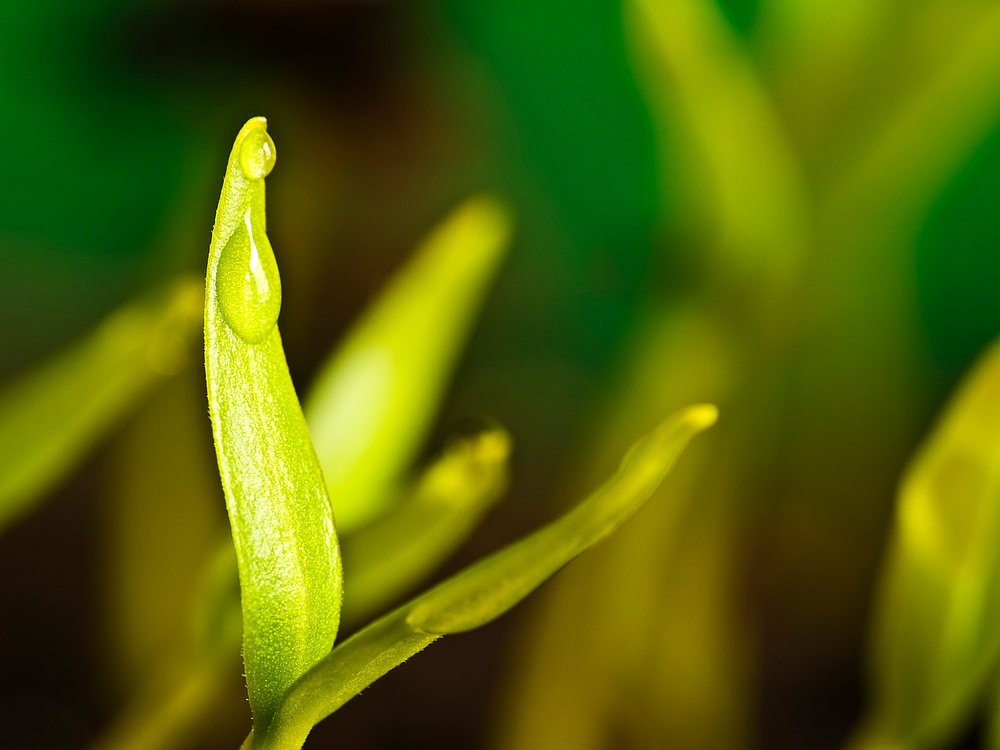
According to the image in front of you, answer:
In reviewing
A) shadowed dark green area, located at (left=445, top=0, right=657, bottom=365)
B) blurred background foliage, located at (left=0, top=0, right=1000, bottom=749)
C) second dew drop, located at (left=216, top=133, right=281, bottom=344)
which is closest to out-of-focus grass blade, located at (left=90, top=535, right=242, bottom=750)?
blurred background foliage, located at (left=0, top=0, right=1000, bottom=749)

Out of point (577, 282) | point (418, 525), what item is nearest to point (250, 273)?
point (418, 525)

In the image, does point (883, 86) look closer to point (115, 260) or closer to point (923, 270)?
point (923, 270)

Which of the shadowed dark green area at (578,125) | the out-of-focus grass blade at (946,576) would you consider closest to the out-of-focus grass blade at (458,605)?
the out-of-focus grass blade at (946,576)

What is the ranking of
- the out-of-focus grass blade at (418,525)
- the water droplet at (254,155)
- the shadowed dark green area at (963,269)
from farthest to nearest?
the shadowed dark green area at (963,269)
the out-of-focus grass blade at (418,525)
the water droplet at (254,155)

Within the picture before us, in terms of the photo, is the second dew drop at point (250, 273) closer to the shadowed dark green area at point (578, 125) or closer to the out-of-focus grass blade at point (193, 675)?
the out-of-focus grass blade at point (193, 675)

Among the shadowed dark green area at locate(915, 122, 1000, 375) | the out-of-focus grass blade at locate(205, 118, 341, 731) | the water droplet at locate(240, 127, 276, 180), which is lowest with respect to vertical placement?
the shadowed dark green area at locate(915, 122, 1000, 375)

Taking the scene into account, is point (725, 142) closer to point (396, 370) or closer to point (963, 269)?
point (396, 370)

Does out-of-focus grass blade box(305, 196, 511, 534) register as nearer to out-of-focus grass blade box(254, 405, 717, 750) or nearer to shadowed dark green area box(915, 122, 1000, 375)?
out-of-focus grass blade box(254, 405, 717, 750)
